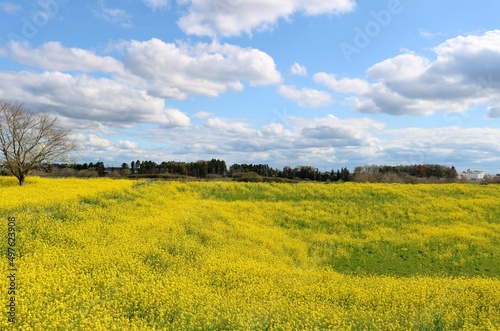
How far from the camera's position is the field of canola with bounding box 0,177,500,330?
10055mm

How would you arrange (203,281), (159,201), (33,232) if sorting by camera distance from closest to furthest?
1. (203,281)
2. (33,232)
3. (159,201)

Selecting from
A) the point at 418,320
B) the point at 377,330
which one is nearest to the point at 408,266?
the point at 418,320

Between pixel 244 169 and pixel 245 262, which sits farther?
pixel 244 169

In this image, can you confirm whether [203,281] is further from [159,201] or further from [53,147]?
[53,147]

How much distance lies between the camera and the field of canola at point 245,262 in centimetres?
1005

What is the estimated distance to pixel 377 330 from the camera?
1017 centimetres

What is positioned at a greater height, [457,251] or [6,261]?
[6,261]

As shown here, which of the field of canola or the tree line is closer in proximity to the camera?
the field of canola

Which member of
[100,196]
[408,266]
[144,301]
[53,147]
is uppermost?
[53,147]

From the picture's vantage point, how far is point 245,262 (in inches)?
679

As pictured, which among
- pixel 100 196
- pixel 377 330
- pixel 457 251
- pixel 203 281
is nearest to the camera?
pixel 377 330

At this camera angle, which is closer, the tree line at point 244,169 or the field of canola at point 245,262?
the field of canola at point 245,262

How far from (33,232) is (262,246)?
39.2ft

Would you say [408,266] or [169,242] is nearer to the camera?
[169,242]
